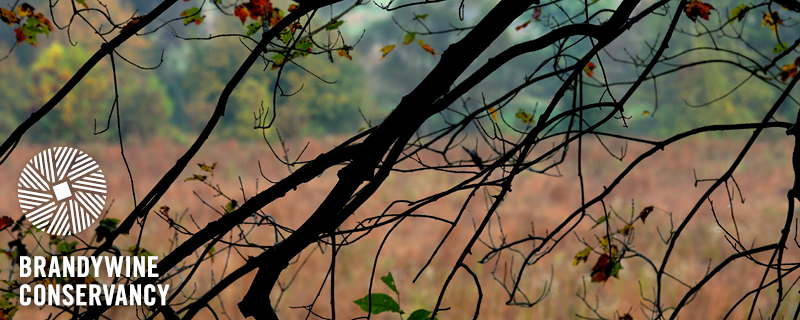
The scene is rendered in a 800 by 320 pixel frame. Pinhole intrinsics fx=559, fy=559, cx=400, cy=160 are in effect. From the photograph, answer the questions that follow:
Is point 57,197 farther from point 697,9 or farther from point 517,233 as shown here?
point 517,233

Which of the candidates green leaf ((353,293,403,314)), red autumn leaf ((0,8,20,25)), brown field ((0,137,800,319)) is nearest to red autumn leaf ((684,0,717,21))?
brown field ((0,137,800,319))

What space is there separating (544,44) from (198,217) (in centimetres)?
806

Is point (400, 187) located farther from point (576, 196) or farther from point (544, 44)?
point (544, 44)

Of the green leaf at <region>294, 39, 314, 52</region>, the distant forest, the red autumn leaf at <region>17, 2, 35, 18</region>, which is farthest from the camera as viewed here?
the distant forest

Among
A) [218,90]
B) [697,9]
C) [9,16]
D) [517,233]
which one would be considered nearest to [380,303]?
[697,9]

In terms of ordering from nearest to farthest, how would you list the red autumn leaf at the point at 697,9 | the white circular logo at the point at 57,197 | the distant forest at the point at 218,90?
the red autumn leaf at the point at 697,9, the white circular logo at the point at 57,197, the distant forest at the point at 218,90

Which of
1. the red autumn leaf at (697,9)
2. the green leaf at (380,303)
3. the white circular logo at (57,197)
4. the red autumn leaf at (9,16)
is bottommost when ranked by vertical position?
the green leaf at (380,303)

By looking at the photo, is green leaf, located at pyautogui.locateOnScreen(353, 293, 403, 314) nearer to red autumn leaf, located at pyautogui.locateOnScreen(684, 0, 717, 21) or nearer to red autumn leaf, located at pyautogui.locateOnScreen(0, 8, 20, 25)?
red autumn leaf, located at pyautogui.locateOnScreen(684, 0, 717, 21)

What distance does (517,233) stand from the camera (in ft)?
23.5

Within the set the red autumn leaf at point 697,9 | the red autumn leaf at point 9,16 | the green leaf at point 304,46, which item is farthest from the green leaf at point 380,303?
the red autumn leaf at point 9,16

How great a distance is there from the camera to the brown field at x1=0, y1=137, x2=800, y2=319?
514 cm

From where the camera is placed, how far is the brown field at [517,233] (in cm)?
514

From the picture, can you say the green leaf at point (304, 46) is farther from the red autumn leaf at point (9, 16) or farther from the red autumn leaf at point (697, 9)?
the red autumn leaf at point (697, 9)

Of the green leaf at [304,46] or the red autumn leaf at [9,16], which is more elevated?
the red autumn leaf at [9,16]
